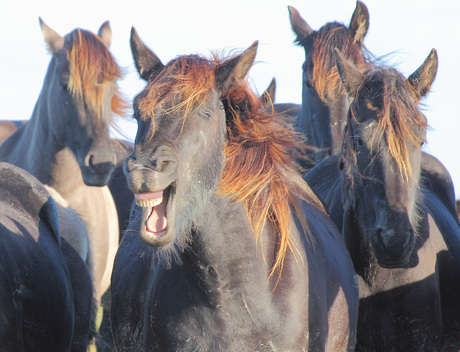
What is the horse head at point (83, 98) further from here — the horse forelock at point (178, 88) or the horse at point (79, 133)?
the horse forelock at point (178, 88)

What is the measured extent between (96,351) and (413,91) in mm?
3116

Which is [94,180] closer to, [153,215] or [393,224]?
[393,224]

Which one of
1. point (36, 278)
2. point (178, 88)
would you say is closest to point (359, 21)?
point (178, 88)

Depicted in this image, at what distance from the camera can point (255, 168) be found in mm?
3439

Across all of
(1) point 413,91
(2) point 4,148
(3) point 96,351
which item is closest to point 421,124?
(1) point 413,91

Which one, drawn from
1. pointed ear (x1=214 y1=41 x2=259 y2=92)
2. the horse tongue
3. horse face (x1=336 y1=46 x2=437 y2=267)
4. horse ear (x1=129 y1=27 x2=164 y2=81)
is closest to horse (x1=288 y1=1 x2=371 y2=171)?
horse face (x1=336 y1=46 x2=437 y2=267)

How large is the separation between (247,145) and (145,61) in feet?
2.17

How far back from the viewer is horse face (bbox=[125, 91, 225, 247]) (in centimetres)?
290

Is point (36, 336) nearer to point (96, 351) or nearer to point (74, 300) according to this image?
point (74, 300)

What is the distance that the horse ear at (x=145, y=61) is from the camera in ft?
11.5

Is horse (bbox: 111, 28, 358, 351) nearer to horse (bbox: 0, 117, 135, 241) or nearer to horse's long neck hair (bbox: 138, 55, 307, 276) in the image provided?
horse's long neck hair (bbox: 138, 55, 307, 276)

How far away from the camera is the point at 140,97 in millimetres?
3215

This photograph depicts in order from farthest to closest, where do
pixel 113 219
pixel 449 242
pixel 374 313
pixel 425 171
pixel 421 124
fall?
pixel 113 219
pixel 425 171
pixel 449 242
pixel 374 313
pixel 421 124

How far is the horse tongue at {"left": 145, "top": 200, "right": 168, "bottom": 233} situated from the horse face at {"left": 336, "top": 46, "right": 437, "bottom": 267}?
4.30 ft
